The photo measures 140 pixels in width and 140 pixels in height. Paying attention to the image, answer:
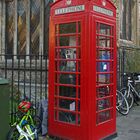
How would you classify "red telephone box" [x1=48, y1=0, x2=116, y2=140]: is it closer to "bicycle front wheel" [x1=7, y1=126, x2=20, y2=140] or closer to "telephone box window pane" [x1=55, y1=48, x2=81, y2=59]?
"telephone box window pane" [x1=55, y1=48, x2=81, y2=59]

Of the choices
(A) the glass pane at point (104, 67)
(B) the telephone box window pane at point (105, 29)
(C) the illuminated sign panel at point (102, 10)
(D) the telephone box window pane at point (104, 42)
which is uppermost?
(C) the illuminated sign panel at point (102, 10)

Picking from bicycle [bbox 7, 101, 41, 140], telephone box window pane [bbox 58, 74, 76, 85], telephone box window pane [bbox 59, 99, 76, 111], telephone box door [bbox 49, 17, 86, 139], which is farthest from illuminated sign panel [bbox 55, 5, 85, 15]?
bicycle [bbox 7, 101, 41, 140]

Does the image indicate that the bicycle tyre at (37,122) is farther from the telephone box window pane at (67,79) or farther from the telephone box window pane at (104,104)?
the telephone box window pane at (104,104)

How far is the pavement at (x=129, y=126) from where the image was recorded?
21.7ft

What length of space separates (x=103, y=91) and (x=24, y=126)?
4.96 feet

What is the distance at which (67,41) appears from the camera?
19.1ft

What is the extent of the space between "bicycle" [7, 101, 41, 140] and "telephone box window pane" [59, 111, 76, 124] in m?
0.52

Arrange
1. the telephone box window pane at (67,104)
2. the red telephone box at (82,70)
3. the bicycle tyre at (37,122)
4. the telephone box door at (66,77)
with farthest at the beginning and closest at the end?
the bicycle tyre at (37,122), the telephone box window pane at (67,104), the telephone box door at (66,77), the red telephone box at (82,70)

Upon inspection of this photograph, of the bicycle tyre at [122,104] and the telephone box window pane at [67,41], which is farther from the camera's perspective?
the bicycle tyre at [122,104]

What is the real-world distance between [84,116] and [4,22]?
20.0 ft

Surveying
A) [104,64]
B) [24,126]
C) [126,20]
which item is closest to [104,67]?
[104,64]

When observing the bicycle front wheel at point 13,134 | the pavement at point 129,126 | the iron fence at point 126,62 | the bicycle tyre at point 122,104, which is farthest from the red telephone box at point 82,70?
the iron fence at point 126,62

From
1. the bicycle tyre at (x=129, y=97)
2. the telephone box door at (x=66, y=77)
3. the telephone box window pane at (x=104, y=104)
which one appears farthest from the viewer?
the bicycle tyre at (x=129, y=97)

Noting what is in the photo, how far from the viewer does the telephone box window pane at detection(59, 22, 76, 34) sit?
570 cm
